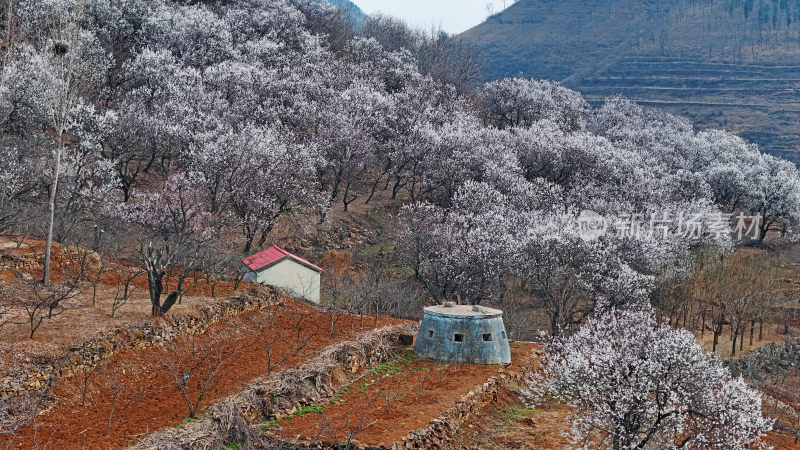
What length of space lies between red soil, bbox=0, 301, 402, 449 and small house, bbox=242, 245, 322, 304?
231 inches

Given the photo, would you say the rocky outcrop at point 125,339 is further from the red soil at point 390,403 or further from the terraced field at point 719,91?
the terraced field at point 719,91

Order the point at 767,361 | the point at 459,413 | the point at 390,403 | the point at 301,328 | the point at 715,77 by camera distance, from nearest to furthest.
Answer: the point at 459,413
the point at 390,403
the point at 301,328
the point at 767,361
the point at 715,77

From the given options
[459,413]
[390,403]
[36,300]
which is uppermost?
[36,300]

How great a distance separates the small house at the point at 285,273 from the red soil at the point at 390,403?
9.64 metres

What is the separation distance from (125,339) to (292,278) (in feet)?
45.9

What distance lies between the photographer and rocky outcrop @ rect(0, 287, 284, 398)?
1882 centimetres

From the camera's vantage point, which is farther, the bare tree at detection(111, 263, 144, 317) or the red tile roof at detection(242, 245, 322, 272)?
the red tile roof at detection(242, 245, 322, 272)

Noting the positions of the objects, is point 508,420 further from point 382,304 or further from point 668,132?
point 668,132

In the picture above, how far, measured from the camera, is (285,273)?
3631 centimetres

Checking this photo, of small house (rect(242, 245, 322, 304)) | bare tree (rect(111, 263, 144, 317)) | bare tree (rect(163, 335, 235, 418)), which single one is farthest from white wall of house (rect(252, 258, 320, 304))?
bare tree (rect(163, 335, 235, 418))

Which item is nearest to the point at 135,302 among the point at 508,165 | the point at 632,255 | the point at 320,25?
the point at 632,255

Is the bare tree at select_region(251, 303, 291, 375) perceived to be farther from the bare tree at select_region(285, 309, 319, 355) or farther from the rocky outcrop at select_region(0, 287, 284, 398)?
the rocky outcrop at select_region(0, 287, 284, 398)

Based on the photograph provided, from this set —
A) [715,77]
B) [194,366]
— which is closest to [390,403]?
[194,366]

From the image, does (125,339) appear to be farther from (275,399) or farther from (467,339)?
(467,339)
